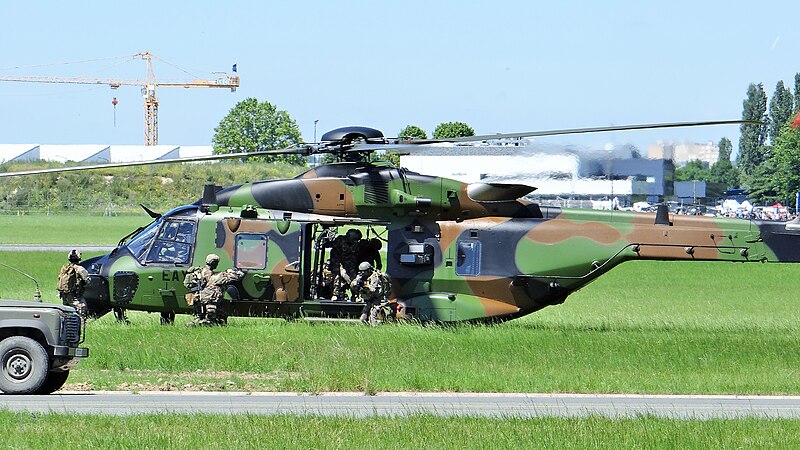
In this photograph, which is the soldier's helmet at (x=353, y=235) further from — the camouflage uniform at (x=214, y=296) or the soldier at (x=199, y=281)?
the soldier at (x=199, y=281)

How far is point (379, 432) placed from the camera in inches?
543

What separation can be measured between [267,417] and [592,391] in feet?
17.9

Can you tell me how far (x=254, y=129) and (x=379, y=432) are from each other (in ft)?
407

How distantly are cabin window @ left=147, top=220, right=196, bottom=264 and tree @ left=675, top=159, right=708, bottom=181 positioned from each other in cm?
886

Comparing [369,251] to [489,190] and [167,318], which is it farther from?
[167,318]

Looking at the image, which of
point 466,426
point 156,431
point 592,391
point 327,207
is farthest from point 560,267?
point 156,431

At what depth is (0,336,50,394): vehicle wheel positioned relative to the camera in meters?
16.4

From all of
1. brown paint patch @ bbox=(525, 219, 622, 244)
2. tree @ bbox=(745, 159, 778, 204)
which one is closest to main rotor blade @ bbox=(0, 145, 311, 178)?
brown paint patch @ bbox=(525, 219, 622, 244)

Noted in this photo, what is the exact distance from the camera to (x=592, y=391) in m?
18.1

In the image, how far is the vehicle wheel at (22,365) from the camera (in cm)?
1639

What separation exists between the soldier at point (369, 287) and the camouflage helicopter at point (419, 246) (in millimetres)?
287

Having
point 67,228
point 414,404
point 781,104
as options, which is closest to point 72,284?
point 414,404

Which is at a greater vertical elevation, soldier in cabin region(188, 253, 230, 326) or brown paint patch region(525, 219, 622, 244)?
brown paint patch region(525, 219, 622, 244)

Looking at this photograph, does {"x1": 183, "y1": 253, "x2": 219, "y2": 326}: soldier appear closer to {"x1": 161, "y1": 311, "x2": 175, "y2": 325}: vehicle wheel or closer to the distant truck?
{"x1": 161, "y1": 311, "x2": 175, "y2": 325}: vehicle wheel
